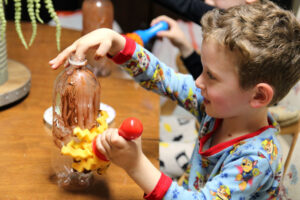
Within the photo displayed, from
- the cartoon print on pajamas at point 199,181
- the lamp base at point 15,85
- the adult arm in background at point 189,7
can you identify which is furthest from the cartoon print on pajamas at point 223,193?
the adult arm in background at point 189,7

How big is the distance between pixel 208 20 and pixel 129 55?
210 millimetres

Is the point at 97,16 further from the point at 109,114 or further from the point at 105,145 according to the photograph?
the point at 105,145

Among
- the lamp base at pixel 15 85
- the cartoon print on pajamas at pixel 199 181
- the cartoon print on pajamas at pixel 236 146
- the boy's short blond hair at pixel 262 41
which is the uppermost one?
the boy's short blond hair at pixel 262 41

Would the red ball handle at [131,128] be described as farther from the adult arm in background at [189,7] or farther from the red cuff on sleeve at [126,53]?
the adult arm in background at [189,7]

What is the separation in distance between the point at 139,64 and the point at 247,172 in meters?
0.37

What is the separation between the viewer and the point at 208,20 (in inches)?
32.0

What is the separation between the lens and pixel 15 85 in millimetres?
1023

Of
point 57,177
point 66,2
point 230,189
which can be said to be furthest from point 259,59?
point 66,2

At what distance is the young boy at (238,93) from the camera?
711mm

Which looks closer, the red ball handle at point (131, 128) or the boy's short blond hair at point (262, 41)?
the red ball handle at point (131, 128)

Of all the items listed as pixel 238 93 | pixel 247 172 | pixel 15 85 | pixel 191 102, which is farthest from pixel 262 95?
pixel 15 85

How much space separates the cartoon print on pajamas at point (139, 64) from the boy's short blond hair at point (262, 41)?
7.8 inches

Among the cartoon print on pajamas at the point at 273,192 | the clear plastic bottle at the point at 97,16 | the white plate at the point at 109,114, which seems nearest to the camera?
the cartoon print on pajamas at the point at 273,192

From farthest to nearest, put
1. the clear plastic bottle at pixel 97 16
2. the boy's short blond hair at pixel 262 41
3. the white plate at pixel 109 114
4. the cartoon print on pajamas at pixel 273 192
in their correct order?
the clear plastic bottle at pixel 97 16
the white plate at pixel 109 114
the cartoon print on pajamas at pixel 273 192
the boy's short blond hair at pixel 262 41
